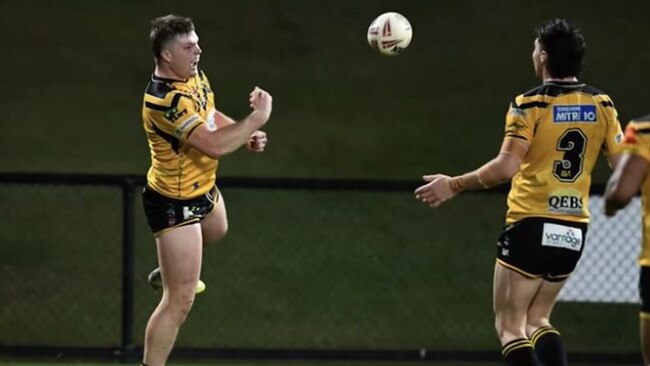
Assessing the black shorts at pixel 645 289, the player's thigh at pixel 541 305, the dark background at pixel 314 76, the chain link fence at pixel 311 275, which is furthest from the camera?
the dark background at pixel 314 76

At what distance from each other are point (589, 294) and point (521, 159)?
3286 mm

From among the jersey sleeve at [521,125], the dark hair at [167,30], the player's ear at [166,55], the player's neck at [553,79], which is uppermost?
the dark hair at [167,30]

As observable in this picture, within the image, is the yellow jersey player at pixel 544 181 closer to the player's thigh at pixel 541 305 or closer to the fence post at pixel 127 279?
the player's thigh at pixel 541 305

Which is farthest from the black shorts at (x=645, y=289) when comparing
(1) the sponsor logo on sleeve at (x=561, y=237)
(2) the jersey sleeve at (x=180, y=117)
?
(2) the jersey sleeve at (x=180, y=117)

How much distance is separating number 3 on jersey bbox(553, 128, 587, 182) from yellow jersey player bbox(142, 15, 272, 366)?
151cm

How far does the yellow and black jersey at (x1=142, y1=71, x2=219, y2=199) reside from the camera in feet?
22.5

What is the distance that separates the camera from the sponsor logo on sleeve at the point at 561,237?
6.55 m

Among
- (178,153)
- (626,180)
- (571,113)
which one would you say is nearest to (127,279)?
(178,153)

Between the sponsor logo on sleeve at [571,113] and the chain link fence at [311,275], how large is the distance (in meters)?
2.68

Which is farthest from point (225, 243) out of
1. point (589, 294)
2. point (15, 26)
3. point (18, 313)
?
point (15, 26)

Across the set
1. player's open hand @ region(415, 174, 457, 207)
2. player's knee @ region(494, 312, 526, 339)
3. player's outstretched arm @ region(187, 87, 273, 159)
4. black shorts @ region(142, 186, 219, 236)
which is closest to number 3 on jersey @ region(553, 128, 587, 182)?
player's open hand @ region(415, 174, 457, 207)

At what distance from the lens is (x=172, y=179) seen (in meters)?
7.12

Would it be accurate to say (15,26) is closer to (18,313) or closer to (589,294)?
(18,313)

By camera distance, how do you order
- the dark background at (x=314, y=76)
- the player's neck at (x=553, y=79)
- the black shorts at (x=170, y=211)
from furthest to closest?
the dark background at (x=314, y=76) < the black shorts at (x=170, y=211) < the player's neck at (x=553, y=79)
